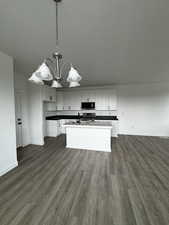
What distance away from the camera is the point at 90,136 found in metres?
4.00

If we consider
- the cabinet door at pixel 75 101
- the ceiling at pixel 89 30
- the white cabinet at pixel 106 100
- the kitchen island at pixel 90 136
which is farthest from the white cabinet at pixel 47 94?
the white cabinet at pixel 106 100

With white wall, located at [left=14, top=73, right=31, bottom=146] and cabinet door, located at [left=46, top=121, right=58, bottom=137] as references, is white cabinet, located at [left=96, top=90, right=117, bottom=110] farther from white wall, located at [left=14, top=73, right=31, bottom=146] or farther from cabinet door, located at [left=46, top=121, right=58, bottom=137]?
white wall, located at [left=14, top=73, right=31, bottom=146]

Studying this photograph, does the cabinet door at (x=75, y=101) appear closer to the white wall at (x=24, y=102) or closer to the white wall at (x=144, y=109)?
the white wall at (x=144, y=109)

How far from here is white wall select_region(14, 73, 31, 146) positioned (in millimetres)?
4073

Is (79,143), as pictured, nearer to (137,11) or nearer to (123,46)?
(123,46)

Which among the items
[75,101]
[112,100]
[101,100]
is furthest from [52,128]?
[112,100]

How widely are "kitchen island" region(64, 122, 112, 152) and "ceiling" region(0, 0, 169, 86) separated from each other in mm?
2168

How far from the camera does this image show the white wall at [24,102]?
407cm

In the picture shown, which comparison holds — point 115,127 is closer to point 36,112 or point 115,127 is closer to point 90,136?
point 90,136

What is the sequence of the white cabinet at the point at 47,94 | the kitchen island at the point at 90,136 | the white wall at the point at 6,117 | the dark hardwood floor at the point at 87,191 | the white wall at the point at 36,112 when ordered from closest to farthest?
the dark hardwood floor at the point at 87,191
the white wall at the point at 6,117
the kitchen island at the point at 90,136
the white wall at the point at 36,112
the white cabinet at the point at 47,94

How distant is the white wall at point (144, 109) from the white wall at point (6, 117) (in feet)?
16.0

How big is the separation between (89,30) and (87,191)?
2.76 metres

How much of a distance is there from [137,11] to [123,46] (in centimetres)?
84

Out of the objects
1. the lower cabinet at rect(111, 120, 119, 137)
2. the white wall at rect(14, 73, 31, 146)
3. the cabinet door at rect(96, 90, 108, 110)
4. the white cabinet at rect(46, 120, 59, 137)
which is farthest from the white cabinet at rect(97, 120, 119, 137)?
the white wall at rect(14, 73, 31, 146)
